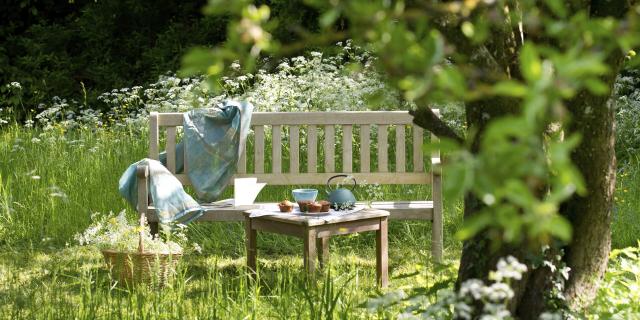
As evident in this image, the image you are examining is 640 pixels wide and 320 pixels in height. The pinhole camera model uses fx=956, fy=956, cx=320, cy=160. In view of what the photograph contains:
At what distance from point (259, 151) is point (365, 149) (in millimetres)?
639

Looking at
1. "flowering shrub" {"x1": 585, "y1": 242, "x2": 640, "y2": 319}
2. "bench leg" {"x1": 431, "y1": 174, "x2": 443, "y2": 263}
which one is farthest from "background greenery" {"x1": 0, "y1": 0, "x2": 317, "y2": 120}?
"flowering shrub" {"x1": 585, "y1": 242, "x2": 640, "y2": 319}

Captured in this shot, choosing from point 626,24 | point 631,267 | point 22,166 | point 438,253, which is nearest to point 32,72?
point 22,166

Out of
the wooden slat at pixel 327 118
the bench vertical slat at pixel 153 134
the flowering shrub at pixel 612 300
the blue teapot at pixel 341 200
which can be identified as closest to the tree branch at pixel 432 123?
the flowering shrub at pixel 612 300

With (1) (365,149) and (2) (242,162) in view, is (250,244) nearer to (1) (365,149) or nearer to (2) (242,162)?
(2) (242,162)

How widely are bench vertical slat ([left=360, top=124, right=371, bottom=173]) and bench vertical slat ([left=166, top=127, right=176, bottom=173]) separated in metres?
1.12

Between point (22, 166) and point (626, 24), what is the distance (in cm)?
606

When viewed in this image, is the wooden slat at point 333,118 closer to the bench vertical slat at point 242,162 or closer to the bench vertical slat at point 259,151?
the bench vertical slat at point 259,151

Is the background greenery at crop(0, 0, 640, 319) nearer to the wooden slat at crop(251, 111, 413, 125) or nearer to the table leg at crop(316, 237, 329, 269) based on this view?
the table leg at crop(316, 237, 329, 269)

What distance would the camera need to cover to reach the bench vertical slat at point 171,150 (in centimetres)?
573

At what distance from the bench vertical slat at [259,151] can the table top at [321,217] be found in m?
0.96

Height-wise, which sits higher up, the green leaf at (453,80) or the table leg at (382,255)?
the green leaf at (453,80)

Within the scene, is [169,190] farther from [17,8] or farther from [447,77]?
[17,8]

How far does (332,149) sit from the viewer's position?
5.79 meters

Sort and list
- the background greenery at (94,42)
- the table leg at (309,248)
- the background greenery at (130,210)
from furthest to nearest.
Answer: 1. the background greenery at (94,42)
2. the table leg at (309,248)
3. the background greenery at (130,210)
